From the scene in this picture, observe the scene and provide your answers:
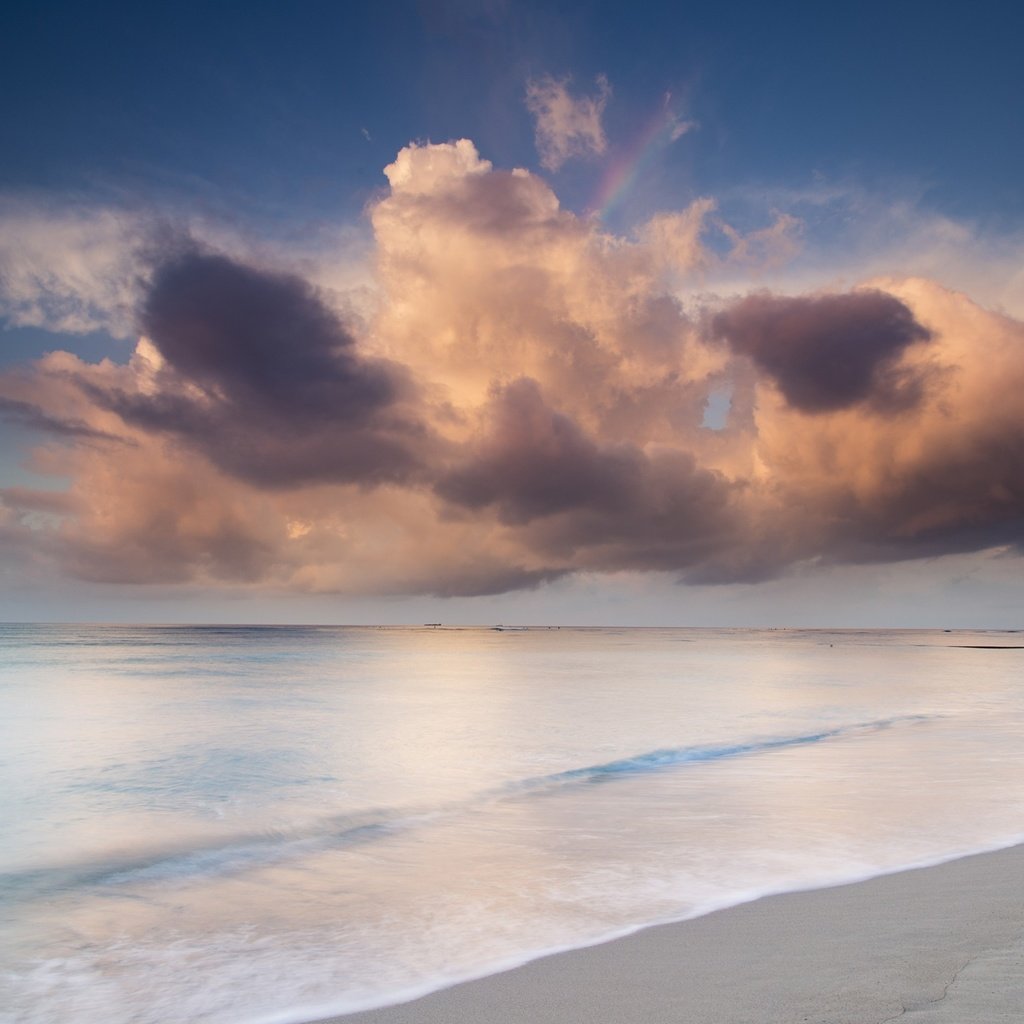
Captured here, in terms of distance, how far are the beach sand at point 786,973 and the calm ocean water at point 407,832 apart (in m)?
0.41

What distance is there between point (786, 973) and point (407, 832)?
20.8ft

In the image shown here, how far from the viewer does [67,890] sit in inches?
313

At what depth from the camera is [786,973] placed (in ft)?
15.5

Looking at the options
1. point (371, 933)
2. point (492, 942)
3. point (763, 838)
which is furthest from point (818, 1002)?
point (763, 838)

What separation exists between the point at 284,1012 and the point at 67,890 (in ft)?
14.6

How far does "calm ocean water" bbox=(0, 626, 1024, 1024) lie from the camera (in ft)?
18.3

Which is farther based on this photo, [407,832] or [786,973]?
[407,832]

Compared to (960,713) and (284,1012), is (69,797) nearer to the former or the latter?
(284,1012)

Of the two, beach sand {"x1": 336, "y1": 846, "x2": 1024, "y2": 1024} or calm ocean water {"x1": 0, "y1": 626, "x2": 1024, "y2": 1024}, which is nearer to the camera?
beach sand {"x1": 336, "y1": 846, "x2": 1024, "y2": 1024}

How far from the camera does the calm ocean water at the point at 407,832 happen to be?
18.3ft

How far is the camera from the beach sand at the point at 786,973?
4.18 meters

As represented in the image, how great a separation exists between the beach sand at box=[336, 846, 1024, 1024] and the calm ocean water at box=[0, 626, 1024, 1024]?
0.41m

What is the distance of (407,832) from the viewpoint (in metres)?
10.2

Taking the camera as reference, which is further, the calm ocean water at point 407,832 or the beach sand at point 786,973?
the calm ocean water at point 407,832
